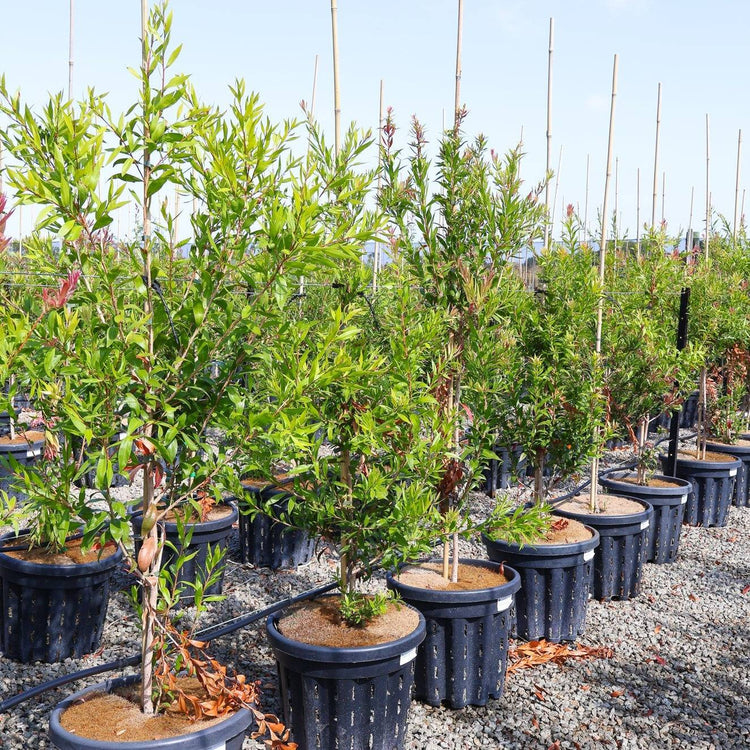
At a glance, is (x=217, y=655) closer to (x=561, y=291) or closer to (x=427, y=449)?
(x=427, y=449)

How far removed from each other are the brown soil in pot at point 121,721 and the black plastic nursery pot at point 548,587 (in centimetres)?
214

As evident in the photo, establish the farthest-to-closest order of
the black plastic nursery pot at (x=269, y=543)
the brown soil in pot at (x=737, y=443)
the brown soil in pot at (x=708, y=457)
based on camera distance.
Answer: the brown soil in pot at (x=737, y=443) < the brown soil in pot at (x=708, y=457) < the black plastic nursery pot at (x=269, y=543)

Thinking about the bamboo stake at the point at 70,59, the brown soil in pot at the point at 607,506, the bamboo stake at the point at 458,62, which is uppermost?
the bamboo stake at the point at 70,59

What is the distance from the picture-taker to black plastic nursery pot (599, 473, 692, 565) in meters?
5.57

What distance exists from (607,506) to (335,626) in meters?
2.67

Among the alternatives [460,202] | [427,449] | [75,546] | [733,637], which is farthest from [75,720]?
[733,637]

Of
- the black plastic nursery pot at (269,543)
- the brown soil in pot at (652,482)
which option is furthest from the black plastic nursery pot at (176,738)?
the brown soil in pot at (652,482)

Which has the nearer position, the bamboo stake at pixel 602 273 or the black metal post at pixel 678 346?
the bamboo stake at pixel 602 273

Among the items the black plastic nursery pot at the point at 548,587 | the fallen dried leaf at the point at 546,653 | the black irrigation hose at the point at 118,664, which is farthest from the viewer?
the black plastic nursery pot at the point at 548,587

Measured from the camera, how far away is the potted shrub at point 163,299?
6.44 ft

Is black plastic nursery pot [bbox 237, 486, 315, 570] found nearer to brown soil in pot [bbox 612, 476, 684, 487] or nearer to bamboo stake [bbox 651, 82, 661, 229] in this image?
brown soil in pot [bbox 612, 476, 684, 487]

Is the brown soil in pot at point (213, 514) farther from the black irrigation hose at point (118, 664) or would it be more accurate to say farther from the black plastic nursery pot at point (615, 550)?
the black plastic nursery pot at point (615, 550)

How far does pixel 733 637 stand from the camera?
4469mm

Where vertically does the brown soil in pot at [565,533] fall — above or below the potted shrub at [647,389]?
below
